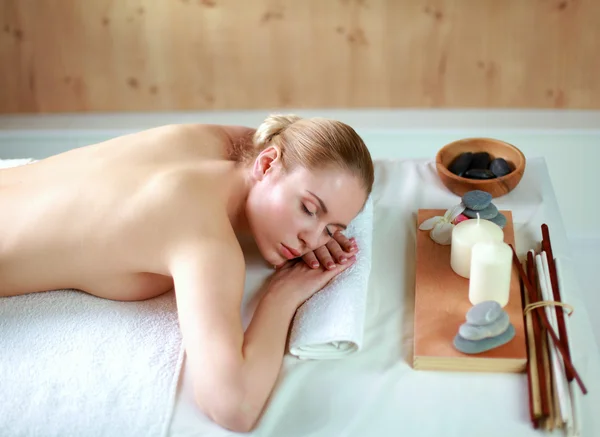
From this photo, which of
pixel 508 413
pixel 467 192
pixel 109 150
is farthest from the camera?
pixel 467 192

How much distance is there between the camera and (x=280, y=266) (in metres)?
1.90

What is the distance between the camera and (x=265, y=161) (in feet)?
5.88

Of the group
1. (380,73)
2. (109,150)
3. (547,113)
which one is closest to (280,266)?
(109,150)

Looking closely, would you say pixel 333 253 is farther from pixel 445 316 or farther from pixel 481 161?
pixel 481 161

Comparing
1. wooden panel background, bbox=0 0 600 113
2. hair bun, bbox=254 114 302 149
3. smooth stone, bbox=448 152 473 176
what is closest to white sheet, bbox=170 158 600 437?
hair bun, bbox=254 114 302 149

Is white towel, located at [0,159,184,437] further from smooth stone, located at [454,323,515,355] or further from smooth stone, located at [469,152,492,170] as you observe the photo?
smooth stone, located at [469,152,492,170]

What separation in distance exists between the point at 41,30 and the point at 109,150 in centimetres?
138

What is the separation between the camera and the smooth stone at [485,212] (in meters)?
1.96

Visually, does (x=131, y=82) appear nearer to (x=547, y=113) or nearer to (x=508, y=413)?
(x=547, y=113)

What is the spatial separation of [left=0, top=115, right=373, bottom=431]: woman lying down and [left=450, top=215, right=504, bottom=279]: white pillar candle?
9.5 inches

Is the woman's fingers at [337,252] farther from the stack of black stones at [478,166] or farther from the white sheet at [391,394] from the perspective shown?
the stack of black stones at [478,166]

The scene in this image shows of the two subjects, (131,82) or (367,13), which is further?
(131,82)

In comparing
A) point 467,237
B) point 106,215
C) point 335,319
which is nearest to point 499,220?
point 467,237

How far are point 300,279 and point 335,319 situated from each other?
0.17m
